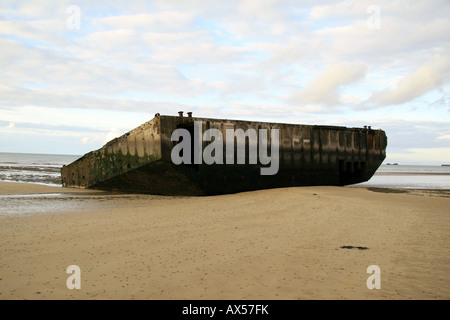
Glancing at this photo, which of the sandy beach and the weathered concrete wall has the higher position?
the weathered concrete wall

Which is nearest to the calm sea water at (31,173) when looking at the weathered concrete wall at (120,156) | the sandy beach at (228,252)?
the weathered concrete wall at (120,156)

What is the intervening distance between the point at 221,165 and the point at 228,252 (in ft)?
19.1

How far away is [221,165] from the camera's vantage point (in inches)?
378

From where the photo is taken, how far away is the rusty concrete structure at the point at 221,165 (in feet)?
30.0

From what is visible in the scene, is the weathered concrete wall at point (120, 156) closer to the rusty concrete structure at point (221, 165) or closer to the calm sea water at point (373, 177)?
the rusty concrete structure at point (221, 165)

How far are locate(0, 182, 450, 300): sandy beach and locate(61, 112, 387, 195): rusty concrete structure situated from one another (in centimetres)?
248

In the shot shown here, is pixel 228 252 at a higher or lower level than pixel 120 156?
lower

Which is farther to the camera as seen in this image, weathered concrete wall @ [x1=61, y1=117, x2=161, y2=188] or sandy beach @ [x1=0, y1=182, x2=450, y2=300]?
weathered concrete wall @ [x1=61, y1=117, x2=161, y2=188]

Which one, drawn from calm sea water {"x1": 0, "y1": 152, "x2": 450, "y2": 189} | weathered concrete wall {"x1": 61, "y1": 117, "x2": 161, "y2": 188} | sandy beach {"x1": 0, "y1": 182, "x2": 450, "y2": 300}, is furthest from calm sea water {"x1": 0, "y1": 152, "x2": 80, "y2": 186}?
sandy beach {"x1": 0, "y1": 182, "x2": 450, "y2": 300}

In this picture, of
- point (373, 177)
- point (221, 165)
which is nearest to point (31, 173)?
point (221, 165)

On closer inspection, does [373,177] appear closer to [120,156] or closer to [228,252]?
[120,156]

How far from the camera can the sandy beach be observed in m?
2.83

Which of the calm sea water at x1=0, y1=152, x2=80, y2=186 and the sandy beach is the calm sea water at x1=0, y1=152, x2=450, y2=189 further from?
the sandy beach

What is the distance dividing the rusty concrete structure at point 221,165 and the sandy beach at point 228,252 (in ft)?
8.13
